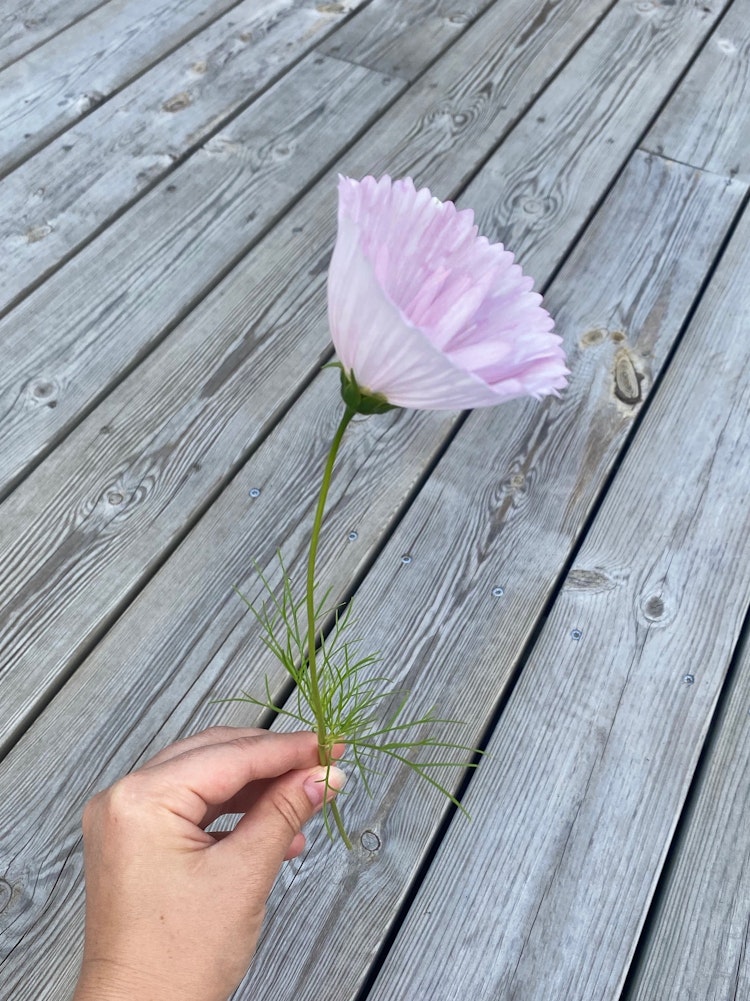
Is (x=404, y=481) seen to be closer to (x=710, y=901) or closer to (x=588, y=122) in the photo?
(x=710, y=901)

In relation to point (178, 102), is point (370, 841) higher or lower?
lower

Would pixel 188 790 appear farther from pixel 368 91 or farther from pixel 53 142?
pixel 368 91

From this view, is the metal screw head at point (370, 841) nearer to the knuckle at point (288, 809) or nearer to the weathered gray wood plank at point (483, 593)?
the weathered gray wood plank at point (483, 593)

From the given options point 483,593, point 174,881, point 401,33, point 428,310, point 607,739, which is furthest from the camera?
point 401,33

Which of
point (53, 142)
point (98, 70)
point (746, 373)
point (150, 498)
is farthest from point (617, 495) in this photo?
point (98, 70)

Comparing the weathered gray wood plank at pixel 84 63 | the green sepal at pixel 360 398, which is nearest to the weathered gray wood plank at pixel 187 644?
the green sepal at pixel 360 398

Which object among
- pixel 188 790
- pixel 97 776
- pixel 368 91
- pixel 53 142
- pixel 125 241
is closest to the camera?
pixel 188 790

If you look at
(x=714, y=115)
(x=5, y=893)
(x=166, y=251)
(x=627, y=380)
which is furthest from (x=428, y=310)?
(x=714, y=115)
